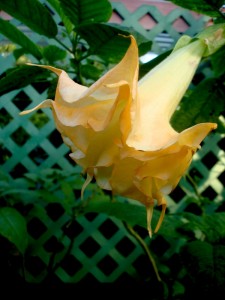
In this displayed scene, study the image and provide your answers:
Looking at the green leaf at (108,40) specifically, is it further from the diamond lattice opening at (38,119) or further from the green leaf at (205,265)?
the diamond lattice opening at (38,119)

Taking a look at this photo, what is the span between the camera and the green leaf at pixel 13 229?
1.03 meters

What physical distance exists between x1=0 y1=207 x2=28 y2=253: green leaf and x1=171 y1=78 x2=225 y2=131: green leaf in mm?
570

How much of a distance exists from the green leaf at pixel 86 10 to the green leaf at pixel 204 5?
0.34 ft

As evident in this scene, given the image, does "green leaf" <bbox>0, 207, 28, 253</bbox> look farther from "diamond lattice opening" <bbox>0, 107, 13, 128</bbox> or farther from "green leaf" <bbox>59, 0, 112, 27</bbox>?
"diamond lattice opening" <bbox>0, 107, 13, 128</bbox>

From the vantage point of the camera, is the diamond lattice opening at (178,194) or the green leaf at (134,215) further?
the diamond lattice opening at (178,194)

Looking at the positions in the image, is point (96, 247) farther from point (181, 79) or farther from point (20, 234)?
point (181, 79)

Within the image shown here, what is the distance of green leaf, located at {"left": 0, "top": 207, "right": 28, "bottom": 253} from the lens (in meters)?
1.03

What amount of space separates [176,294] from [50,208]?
2.52 feet

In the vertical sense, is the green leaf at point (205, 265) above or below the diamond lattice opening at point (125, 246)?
above

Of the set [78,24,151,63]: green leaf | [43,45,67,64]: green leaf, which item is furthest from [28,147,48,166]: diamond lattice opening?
[78,24,151,63]: green leaf

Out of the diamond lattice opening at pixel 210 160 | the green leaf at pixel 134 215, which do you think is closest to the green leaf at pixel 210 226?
the green leaf at pixel 134 215

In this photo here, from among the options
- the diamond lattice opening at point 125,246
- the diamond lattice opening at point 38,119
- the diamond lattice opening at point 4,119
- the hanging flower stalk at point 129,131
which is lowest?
the diamond lattice opening at point 125,246

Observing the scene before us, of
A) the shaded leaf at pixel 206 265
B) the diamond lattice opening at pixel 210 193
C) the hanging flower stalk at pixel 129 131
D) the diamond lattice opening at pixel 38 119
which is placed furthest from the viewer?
the diamond lattice opening at pixel 38 119

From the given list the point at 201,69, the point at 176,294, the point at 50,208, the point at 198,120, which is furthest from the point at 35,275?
the point at 198,120
